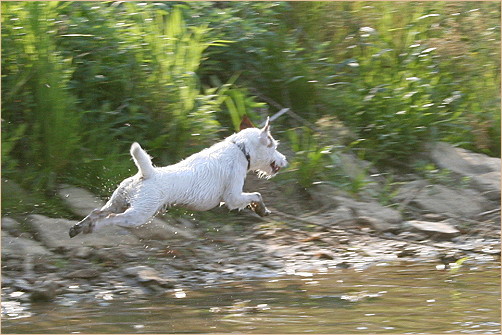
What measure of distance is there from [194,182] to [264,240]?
3.84 ft

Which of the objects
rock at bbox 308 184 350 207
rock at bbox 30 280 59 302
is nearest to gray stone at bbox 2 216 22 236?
rock at bbox 30 280 59 302

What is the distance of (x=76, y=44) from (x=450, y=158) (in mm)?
4171

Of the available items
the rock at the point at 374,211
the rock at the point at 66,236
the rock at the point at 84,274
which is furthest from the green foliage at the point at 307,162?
the rock at the point at 84,274

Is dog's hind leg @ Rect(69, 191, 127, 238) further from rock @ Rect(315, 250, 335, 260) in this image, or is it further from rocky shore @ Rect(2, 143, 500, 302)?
rock @ Rect(315, 250, 335, 260)

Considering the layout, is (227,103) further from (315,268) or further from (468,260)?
(468,260)

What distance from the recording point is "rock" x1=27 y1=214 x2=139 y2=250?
716cm

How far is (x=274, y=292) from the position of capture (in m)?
6.34

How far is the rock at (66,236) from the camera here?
7.16m

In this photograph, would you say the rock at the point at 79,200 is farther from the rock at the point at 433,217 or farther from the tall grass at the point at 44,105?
the rock at the point at 433,217

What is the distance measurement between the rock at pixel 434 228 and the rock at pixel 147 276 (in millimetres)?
2677

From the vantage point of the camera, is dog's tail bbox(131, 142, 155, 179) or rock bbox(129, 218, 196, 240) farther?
rock bbox(129, 218, 196, 240)

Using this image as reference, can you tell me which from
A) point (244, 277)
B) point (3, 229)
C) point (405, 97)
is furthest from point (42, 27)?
point (405, 97)

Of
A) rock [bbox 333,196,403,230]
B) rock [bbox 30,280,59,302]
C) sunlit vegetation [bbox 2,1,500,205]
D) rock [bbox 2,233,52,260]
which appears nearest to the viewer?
rock [bbox 30,280,59,302]

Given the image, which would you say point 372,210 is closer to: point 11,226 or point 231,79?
Answer: point 231,79
